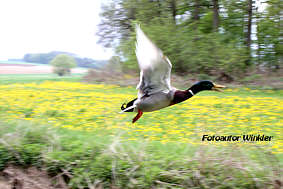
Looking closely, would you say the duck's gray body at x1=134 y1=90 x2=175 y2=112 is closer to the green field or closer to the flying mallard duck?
the flying mallard duck

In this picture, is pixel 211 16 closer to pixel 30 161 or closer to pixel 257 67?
pixel 257 67

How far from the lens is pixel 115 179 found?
4094 mm

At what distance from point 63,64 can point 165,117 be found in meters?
22.8

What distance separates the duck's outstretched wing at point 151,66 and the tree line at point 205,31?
34.7 ft

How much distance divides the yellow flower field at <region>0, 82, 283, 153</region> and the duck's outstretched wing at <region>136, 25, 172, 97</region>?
2154 millimetres

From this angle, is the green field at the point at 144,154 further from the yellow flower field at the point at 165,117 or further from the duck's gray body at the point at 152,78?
the duck's gray body at the point at 152,78

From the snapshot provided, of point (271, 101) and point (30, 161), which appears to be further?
point (271, 101)

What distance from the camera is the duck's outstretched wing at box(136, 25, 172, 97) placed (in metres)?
2.45

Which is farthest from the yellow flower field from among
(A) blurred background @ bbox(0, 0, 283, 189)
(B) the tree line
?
(B) the tree line

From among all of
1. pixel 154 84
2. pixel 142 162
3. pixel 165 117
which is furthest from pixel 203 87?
pixel 165 117

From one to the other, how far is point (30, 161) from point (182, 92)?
3227 mm

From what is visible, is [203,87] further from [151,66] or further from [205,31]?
[205,31]

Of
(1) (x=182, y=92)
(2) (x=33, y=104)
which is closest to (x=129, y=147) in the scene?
(1) (x=182, y=92)

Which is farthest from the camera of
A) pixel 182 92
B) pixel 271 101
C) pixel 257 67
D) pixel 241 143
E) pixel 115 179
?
pixel 257 67
